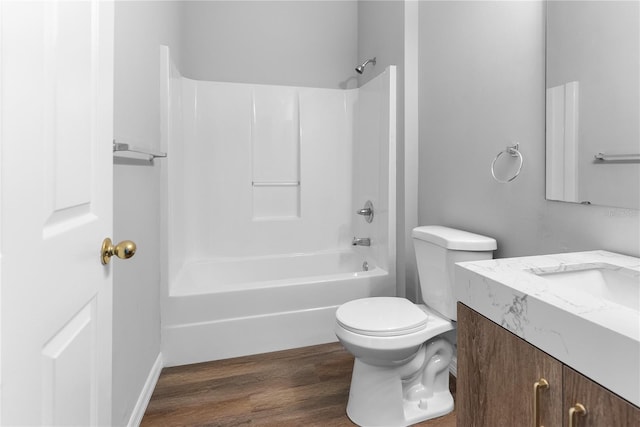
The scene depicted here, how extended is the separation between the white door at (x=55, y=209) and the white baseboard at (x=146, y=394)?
2.34ft

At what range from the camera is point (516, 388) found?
78cm

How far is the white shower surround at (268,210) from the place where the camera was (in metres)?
2.09

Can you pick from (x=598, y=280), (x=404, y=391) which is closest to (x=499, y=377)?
(x=598, y=280)

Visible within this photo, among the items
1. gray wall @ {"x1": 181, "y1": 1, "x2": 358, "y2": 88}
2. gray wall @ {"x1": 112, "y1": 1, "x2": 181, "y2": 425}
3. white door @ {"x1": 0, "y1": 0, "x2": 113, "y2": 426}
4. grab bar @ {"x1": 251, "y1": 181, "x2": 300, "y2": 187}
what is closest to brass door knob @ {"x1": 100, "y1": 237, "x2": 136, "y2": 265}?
white door @ {"x1": 0, "y1": 0, "x2": 113, "y2": 426}

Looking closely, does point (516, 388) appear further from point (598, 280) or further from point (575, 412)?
point (598, 280)

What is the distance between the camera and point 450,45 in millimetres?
1930

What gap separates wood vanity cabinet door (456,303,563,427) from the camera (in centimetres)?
70

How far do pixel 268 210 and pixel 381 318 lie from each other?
1.52 metres

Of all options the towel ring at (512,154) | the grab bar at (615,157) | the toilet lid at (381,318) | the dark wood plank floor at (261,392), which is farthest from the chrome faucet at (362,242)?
the grab bar at (615,157)

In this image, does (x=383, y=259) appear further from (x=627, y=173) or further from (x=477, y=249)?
(x=627, y=173)

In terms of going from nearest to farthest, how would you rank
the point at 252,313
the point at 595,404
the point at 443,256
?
1. the point at 595,404
2. the point at 443,256
3. the point at 252,313

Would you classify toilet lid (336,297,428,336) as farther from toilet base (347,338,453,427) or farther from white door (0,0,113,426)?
white door (0,0,113,426)

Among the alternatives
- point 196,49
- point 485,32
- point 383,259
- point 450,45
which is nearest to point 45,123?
point 485,32

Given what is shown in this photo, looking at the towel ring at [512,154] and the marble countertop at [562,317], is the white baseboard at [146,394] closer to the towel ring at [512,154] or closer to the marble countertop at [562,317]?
the marble countertop at [562,317]
